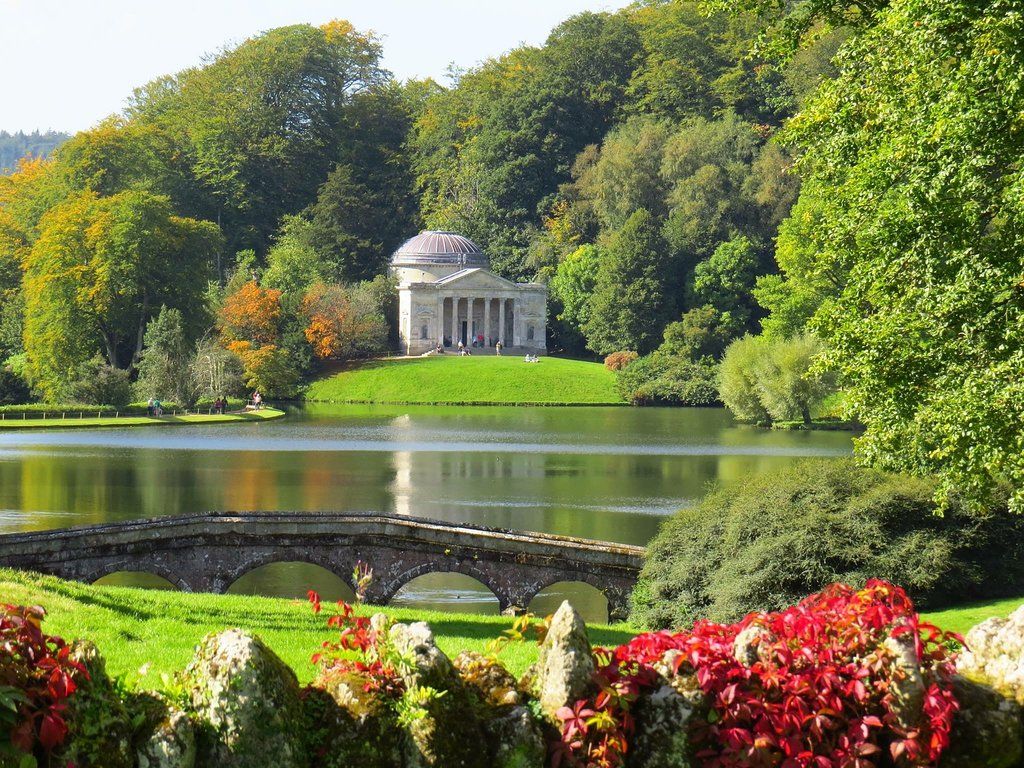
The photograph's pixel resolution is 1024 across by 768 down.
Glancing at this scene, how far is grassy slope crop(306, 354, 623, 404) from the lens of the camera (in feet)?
271

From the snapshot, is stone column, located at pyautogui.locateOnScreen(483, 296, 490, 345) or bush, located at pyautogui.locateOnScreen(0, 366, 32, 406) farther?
stone column, located at pyautogui.locateOnScreen(483, 296, 490, 345)

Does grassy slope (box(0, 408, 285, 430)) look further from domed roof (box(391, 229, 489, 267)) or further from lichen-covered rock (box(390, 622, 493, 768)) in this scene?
lichen-covered rock (box(390, 622, 493, 768))

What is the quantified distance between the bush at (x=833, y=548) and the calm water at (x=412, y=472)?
2602 millimetres

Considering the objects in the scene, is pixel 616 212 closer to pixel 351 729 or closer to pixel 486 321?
pixel 486 321

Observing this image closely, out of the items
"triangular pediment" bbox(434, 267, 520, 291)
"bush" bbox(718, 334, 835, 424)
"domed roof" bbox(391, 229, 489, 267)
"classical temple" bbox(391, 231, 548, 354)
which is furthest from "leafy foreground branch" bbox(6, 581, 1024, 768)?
"domed roof" bbox(391, 229, 489, 267)

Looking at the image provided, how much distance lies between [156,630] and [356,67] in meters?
120

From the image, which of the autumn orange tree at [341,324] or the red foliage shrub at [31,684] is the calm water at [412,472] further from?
the autumn orange tree at [341,324]

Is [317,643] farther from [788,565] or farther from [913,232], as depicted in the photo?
[913,232]

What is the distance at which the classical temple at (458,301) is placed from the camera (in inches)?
4112

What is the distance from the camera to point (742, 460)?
48.3 meters

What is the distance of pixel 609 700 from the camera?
6574 mm

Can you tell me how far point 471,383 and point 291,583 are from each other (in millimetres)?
59381

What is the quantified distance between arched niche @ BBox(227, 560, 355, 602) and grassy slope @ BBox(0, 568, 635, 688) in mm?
8491

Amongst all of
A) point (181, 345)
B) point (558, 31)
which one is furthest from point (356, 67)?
point (181, 345)
